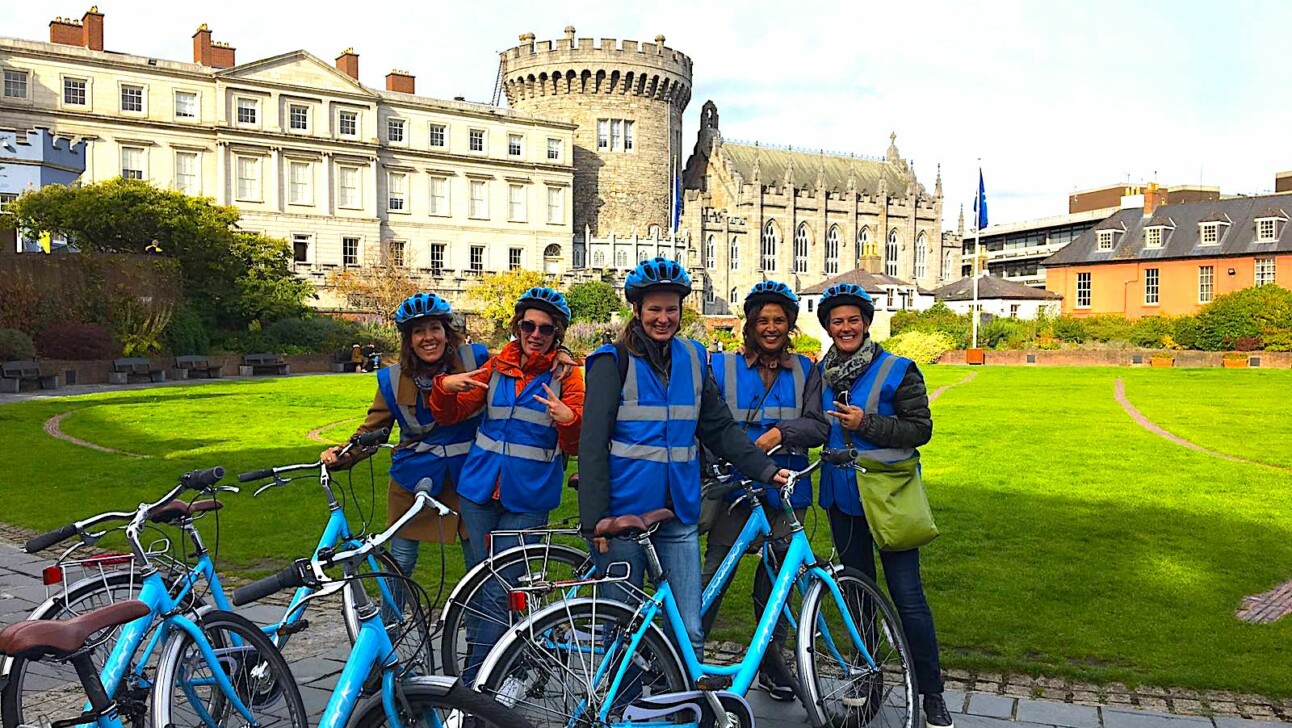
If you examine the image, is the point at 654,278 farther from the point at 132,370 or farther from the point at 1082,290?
the point at 1082,290

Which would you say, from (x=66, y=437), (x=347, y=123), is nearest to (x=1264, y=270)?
(x=347, y=123)

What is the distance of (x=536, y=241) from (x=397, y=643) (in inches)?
2369

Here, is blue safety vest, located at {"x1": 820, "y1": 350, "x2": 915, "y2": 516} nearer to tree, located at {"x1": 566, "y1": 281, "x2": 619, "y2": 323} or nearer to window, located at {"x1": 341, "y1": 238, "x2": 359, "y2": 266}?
tree, located at {"x1": 566, "y1": 281, "x2": 619, "y2": 323}

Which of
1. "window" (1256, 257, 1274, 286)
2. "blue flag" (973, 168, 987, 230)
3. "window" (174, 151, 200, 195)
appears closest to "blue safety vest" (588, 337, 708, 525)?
"blue flag" (973, 168, 987, 230)

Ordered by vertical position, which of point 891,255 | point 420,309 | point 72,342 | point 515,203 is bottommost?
point 72,342

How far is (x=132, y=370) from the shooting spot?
30266 millimetres

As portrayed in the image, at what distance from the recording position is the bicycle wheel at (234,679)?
398 centimetres

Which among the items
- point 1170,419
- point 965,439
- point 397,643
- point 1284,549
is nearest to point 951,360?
point 1170,419

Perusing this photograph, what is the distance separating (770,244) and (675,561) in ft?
245

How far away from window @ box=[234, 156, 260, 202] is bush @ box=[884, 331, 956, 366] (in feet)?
109

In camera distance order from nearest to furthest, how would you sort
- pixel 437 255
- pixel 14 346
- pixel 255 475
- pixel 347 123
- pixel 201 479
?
pixel 201 479 < pixel 255 475 < pixel 14 346 < pixel 347 123 < pixel 437 255

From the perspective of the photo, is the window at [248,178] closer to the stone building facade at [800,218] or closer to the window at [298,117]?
the window at [298,117]

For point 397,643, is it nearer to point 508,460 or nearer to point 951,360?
point 508,460

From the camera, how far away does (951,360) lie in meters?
45.2
